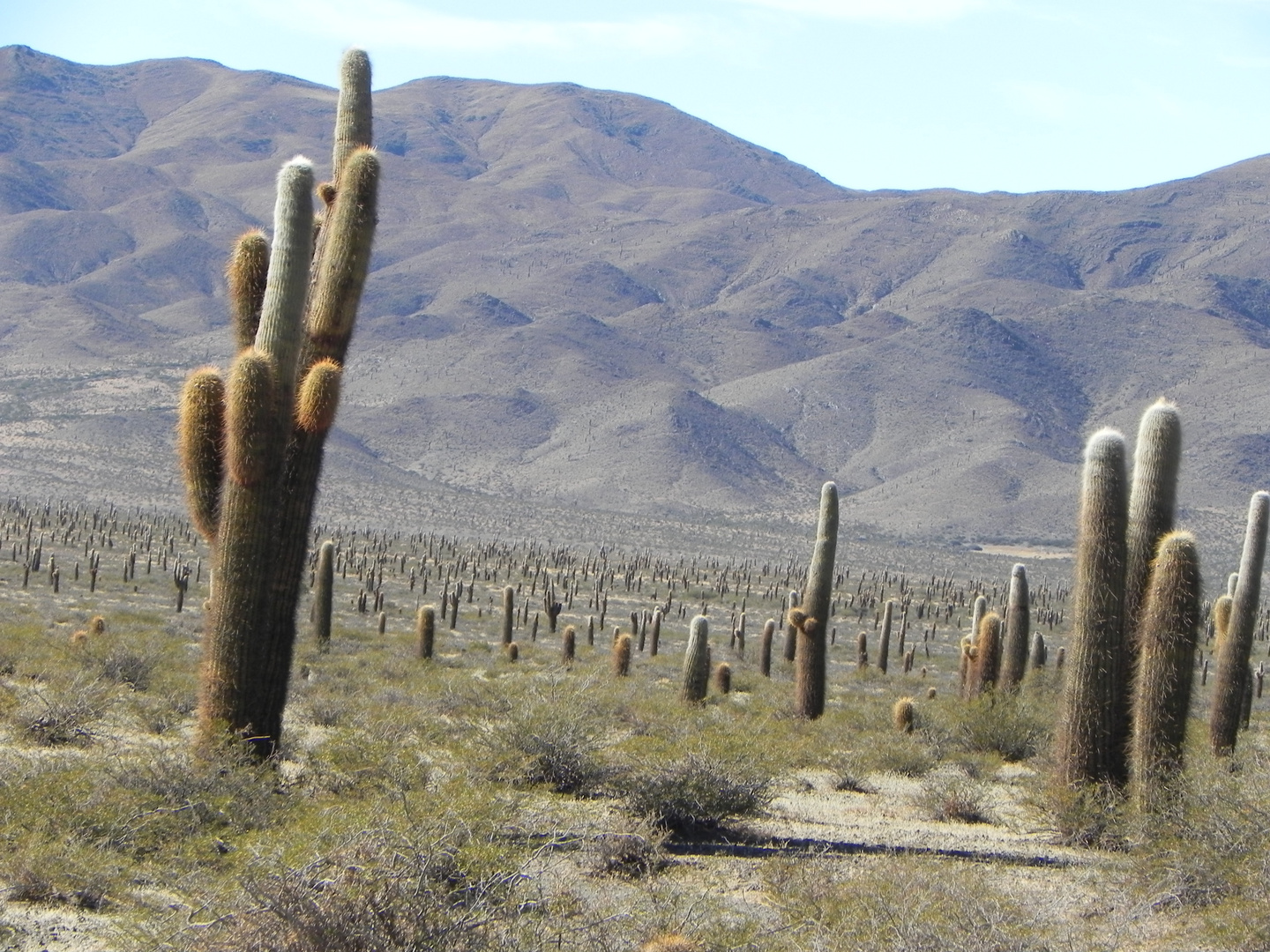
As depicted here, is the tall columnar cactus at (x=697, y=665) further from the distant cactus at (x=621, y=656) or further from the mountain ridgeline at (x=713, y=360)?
the mountain ridgeline at (x=713, y=360)

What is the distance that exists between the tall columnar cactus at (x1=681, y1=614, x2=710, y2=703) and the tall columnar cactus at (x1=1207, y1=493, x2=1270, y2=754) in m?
6.73

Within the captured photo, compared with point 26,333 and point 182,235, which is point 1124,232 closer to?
point 182,235

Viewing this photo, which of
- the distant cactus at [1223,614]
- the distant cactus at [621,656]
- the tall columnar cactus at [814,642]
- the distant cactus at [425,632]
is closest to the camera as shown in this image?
the distant cactus at [1223,614]

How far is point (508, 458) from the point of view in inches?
4136

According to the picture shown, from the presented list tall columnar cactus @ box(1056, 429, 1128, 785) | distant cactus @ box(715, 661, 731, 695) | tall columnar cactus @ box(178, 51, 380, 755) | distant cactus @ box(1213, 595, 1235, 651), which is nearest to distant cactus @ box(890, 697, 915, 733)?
distant cactus @ box(1213, 595, 1235, 651)

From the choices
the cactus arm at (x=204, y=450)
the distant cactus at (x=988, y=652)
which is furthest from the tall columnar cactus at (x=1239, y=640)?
the cactus arm at (x=204, y=450)

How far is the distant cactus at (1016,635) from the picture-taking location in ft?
71.6

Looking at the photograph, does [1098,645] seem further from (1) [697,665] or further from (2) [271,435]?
(1) [697,665]

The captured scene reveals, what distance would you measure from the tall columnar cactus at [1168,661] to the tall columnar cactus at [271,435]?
6616mm

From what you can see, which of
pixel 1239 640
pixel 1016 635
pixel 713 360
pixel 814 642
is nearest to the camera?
pixel 1239 640

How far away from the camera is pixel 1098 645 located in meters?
11.5

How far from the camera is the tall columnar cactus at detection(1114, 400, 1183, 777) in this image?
11539mm

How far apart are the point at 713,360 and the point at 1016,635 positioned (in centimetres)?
12151

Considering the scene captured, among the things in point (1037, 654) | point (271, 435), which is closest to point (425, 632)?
point (1037, 654)
